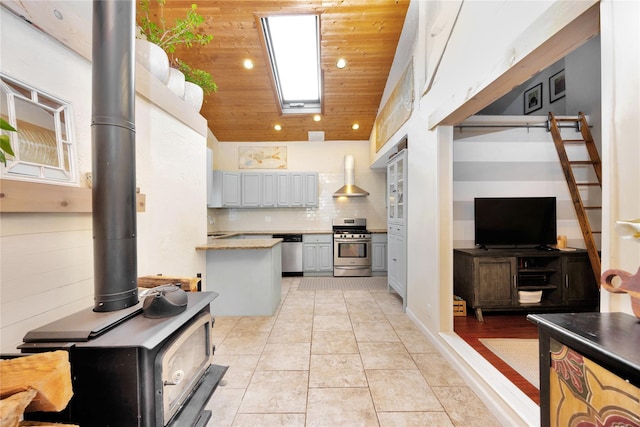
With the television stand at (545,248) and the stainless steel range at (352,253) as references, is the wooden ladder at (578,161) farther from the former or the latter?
the stainless steel range at (352,253)

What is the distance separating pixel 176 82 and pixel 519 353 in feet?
13.3

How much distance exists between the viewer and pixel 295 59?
4.11 meters

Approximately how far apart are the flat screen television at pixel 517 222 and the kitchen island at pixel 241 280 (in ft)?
8.88

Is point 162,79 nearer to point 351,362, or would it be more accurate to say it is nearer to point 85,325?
point 85,325

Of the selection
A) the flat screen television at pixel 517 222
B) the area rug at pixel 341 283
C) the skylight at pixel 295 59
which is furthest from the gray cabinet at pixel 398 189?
the skylight at pixel 295 59

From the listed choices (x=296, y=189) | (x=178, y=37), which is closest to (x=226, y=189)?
(x=296, y=189)

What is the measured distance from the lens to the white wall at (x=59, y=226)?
105cm

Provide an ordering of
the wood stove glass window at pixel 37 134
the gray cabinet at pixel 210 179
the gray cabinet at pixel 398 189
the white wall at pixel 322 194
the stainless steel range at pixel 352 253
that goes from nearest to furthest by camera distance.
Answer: the wood stove glass window at pixel 37 134
the gray cabinet at pixel 398 189
the gray cabinet at pixel 210 179
the stainless steel range at pixel 352 253
the white wall at pixel 322 194

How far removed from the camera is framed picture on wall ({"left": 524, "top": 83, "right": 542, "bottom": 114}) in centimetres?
384

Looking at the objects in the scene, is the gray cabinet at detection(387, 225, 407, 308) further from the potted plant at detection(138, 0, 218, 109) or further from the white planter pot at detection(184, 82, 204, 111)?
the potted plant at detection(138, 0, 218, 109)

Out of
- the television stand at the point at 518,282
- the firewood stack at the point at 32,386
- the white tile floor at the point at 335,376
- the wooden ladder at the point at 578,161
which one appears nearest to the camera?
the firewood stack at the point at 32,386

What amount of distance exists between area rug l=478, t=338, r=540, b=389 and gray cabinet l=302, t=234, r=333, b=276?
314 centimetres

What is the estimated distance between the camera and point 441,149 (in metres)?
2.33

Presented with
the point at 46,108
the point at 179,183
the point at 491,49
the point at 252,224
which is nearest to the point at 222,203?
the point at 252,224
